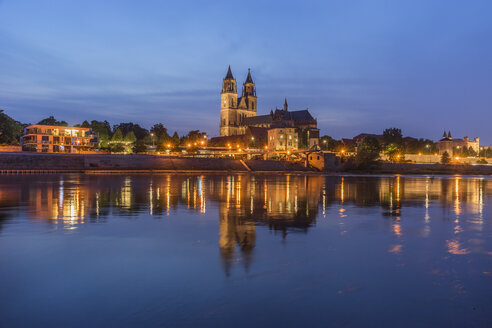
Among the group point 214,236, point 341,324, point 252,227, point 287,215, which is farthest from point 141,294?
point 287,215

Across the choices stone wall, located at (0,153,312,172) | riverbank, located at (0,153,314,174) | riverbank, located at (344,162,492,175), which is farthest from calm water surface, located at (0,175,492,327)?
riverbank, located at (344,162,492,175)

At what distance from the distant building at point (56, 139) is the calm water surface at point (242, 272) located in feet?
372

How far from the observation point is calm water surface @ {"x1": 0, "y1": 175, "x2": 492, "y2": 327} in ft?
20.7

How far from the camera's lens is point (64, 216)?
17125mm

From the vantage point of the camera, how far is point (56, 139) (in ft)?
391

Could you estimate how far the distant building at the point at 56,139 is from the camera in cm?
11588

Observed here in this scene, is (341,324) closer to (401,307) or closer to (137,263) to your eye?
(401,307)

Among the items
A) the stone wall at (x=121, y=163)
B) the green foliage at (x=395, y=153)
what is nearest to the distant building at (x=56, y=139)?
the stone wall at (x=121, y=163)

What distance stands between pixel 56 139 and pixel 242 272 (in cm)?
12697

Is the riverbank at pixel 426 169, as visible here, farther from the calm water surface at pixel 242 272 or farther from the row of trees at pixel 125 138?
the calm water surface at pixel 242 272

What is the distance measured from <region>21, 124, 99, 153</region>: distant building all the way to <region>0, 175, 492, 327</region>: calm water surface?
4466 inches

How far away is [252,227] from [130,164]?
77.8 m

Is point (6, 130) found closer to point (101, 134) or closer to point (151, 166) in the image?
point (151, 166)

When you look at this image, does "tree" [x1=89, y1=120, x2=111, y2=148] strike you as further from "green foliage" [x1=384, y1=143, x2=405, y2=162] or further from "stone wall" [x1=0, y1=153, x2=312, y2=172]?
"green foliage" [x1=384, y1=143, x2=405, y2=162]
